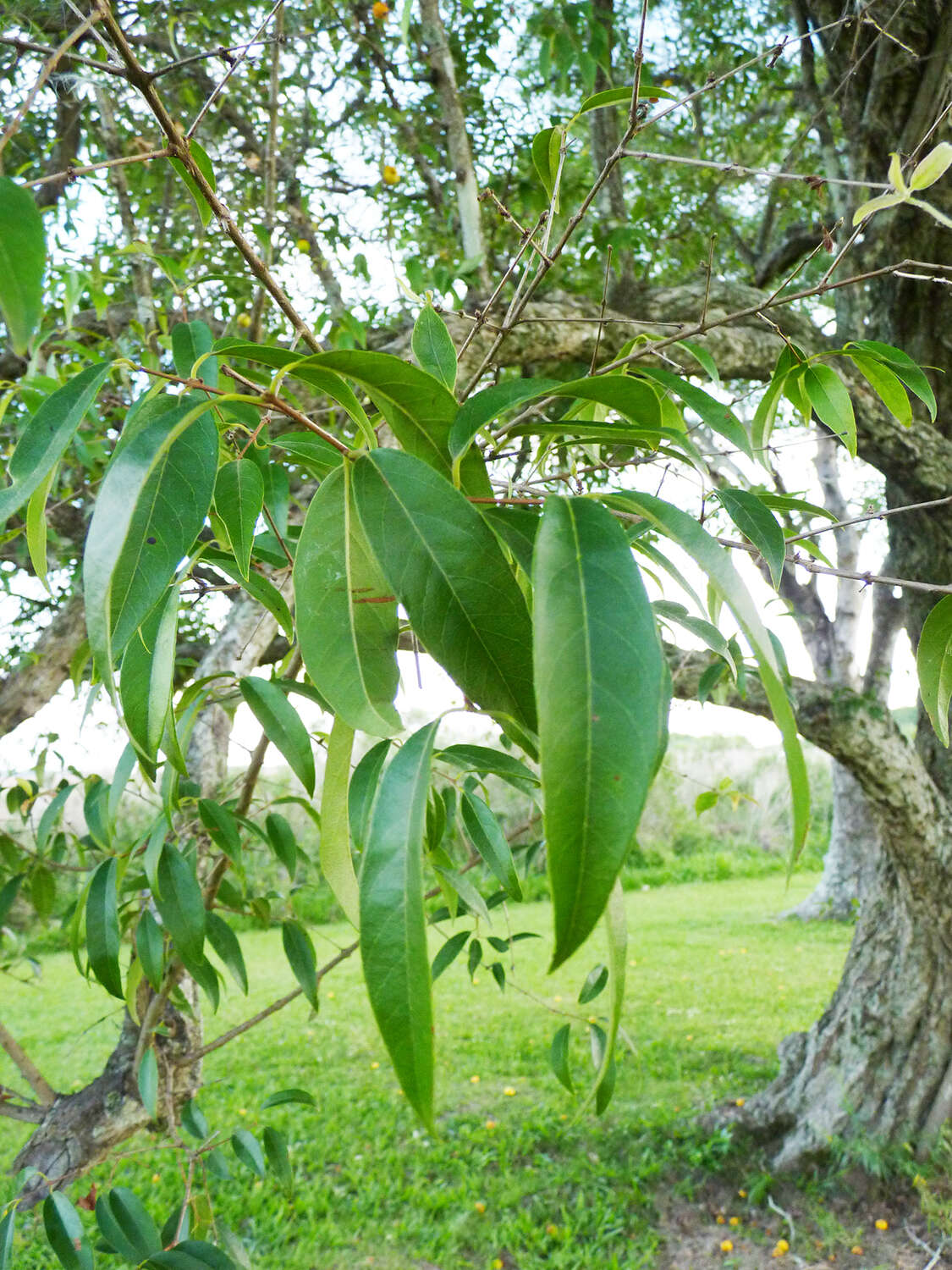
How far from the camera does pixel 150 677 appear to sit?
456mm

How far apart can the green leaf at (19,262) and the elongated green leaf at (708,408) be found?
1.21ft

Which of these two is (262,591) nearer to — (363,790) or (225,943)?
(363,790)

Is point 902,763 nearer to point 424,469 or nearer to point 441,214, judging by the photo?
point 441,214

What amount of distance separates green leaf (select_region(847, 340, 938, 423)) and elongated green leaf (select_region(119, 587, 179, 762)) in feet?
1.51

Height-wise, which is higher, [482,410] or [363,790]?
[482,410]

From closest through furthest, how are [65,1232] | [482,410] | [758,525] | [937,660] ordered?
[482,410]
[758,525]
[937,660]
[65,1232]

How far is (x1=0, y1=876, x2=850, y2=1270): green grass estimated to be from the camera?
2348mm

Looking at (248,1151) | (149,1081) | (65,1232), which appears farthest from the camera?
(248,1151)

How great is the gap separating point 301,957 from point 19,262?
0.91 meters

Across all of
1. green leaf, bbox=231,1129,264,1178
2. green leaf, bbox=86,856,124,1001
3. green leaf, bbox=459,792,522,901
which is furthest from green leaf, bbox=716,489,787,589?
green leaf, bbox=231,1129,264,1178

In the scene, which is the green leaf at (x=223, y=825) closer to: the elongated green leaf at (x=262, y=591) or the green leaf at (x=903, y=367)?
the elongated green leaf at (x=262, y=591)

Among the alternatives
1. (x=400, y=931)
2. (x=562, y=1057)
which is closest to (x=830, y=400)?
(x=400, y=931)

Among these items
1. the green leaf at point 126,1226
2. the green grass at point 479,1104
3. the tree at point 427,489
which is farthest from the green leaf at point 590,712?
the green grass at point 479,1104

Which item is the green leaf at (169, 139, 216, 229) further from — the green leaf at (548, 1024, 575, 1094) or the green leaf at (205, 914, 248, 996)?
the green leaf at (548, 1024, 575, 1094)
